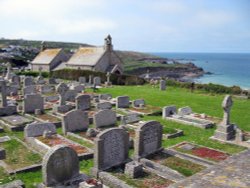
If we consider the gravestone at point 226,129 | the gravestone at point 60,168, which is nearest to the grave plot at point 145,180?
the gravestone at point 60,168

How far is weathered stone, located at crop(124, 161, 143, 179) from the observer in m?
10.8

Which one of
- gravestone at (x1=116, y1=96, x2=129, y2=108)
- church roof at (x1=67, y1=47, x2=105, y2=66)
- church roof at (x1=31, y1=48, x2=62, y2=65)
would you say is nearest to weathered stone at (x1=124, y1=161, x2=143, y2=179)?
gravestone at (x1=116, y1=96, x2=129, y2=108)

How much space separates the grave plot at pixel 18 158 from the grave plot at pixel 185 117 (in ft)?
31.9

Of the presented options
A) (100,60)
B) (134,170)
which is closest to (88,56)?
(100,60)

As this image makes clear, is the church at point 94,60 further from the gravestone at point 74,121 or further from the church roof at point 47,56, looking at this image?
the gravestone at point 74,121

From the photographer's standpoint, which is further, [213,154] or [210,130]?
[210,130]

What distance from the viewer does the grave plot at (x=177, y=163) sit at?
11508 millimetres

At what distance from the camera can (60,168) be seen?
9891mm

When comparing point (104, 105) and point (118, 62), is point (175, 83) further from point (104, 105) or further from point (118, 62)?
point (104, 105)

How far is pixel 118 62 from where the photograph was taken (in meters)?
49.6

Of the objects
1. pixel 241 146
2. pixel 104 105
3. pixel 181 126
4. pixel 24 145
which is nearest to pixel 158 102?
pixel 104 105

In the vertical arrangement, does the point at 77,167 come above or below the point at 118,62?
below

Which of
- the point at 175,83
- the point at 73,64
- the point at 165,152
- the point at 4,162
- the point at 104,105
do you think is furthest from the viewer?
the point at 73,64

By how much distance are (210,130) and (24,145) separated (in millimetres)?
10479
